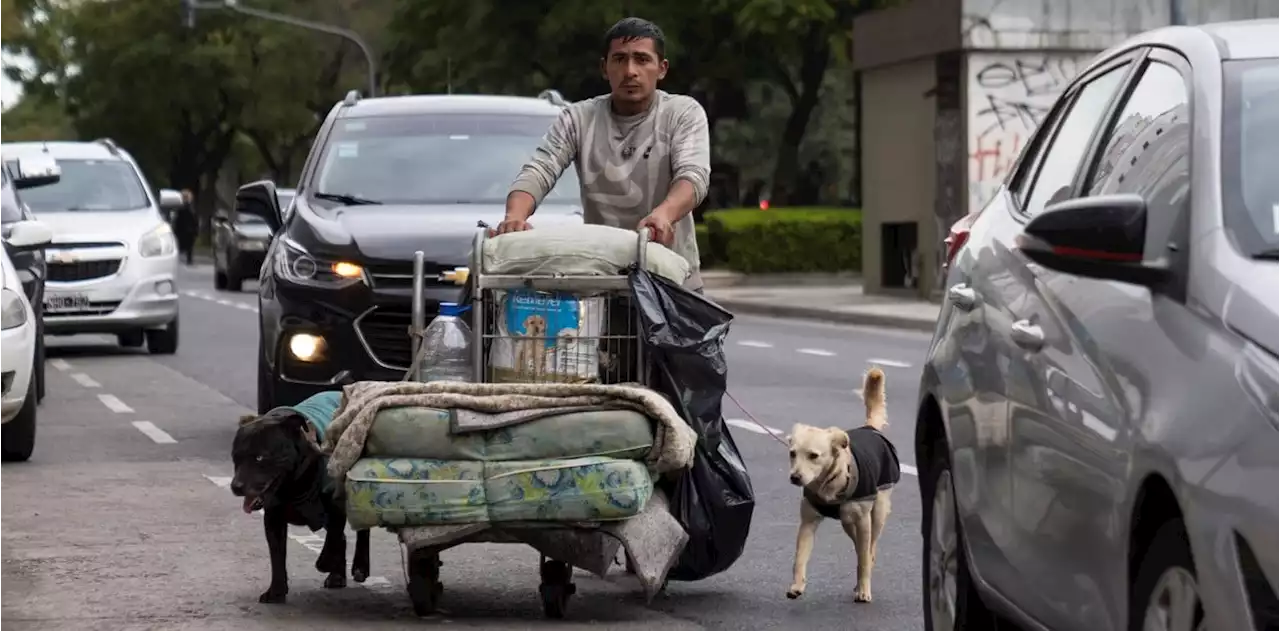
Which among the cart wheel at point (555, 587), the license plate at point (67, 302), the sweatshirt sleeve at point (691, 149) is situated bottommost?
the cart wheel at point (555, 587)

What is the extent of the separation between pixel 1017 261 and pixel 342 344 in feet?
21.0

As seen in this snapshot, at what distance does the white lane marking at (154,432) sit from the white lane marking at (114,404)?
924mm

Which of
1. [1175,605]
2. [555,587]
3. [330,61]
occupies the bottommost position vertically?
[555,587]

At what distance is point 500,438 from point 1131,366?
9.73 feet

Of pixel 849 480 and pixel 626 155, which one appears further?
pixel 626 155

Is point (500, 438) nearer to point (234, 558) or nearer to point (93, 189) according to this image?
point (234, 558)

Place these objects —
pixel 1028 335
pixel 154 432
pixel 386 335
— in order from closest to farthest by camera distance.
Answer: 1. pixel 1028 335
2. pixel 386 335
3. pixel 154 432

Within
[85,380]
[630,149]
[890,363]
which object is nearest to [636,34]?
[630,149]

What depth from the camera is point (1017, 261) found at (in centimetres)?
602

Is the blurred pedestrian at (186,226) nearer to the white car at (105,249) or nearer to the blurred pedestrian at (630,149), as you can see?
the white car at (105,249)

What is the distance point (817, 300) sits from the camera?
34.2 metres

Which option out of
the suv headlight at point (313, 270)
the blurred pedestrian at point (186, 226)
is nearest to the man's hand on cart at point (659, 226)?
the suv headlight at point (313, 270)

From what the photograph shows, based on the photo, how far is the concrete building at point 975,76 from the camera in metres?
30.9

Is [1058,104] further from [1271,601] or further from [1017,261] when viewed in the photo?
[1271,601]
